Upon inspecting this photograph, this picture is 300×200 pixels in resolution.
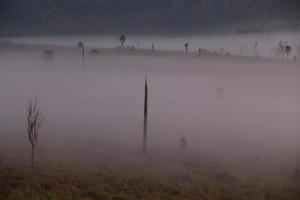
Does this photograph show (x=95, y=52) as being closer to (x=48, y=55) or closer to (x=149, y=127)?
(x=48, y=55)

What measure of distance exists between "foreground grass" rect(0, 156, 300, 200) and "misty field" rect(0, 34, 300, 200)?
0.34 ft

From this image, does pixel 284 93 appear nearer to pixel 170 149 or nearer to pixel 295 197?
pixel 170 149

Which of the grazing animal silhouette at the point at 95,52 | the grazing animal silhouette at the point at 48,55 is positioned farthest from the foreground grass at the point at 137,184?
the grazing animal silhouette at the point at 95,52

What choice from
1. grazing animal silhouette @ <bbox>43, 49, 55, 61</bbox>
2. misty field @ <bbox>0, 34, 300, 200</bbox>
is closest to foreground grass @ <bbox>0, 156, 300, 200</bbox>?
misty field @ <bbox>0, 34, 300, 200</bbox>

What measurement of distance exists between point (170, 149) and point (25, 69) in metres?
110

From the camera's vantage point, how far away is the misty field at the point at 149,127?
136ft

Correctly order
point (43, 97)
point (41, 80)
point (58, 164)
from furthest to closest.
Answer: point (41, 80) → point (43, 97) → point (58, 164)

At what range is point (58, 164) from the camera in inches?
1895

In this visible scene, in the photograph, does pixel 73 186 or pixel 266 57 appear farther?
pixel 266 57

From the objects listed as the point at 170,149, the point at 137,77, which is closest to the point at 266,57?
the point at 137,77

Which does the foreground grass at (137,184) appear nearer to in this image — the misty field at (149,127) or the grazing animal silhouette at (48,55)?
the misty field at (149,127)

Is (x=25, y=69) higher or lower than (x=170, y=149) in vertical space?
higher

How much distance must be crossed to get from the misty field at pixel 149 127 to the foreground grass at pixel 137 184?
104 mm

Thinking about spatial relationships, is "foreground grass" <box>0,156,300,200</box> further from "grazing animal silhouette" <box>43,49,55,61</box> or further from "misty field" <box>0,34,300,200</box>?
"grazing animal silhouette" <box>43,49,55,61</box>
